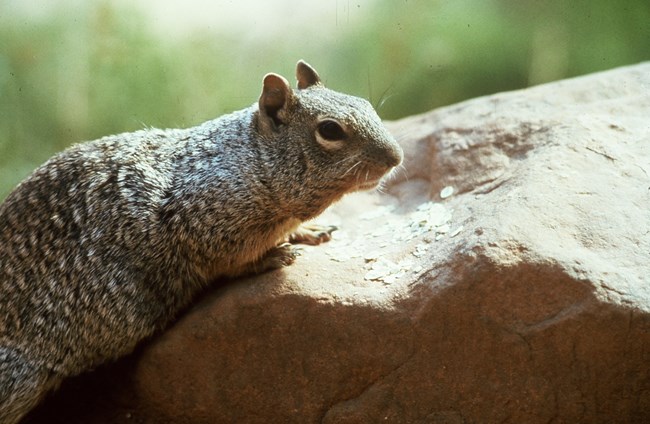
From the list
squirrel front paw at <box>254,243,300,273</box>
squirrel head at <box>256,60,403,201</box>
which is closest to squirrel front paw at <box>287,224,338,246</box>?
squirrel front paw at <box>254,243,300,273</box>

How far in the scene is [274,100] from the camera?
3.56m

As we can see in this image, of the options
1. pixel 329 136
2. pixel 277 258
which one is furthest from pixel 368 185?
pixel 277 258

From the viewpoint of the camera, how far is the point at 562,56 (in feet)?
16.3

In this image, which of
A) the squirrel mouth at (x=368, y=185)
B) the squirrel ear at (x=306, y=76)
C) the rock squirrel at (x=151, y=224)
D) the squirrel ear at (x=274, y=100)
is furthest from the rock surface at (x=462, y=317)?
the squirrel ear at (x=306, y=76)

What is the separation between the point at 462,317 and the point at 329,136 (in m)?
1.19

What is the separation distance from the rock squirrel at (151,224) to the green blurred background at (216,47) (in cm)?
84

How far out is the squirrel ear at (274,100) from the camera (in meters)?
3.49

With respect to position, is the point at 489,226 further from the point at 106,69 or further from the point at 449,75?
the point at 106,69

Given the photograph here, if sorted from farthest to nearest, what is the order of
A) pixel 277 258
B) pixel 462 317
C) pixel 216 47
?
pixel 216 47 → pixel 277 258 → pixel 462 317

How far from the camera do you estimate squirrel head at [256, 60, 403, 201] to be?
3.41m

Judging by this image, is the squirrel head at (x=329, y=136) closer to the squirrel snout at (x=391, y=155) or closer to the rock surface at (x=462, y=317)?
the squirrel snout at (x=391, y=155)

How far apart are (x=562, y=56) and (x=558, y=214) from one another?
2.40 meters

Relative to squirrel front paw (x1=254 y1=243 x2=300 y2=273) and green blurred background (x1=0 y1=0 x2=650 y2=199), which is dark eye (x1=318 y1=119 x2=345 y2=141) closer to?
squirrel front paw (x1=254 y1=243 x2=300 y2=273)

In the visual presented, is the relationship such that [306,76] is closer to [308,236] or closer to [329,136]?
[329,136]
